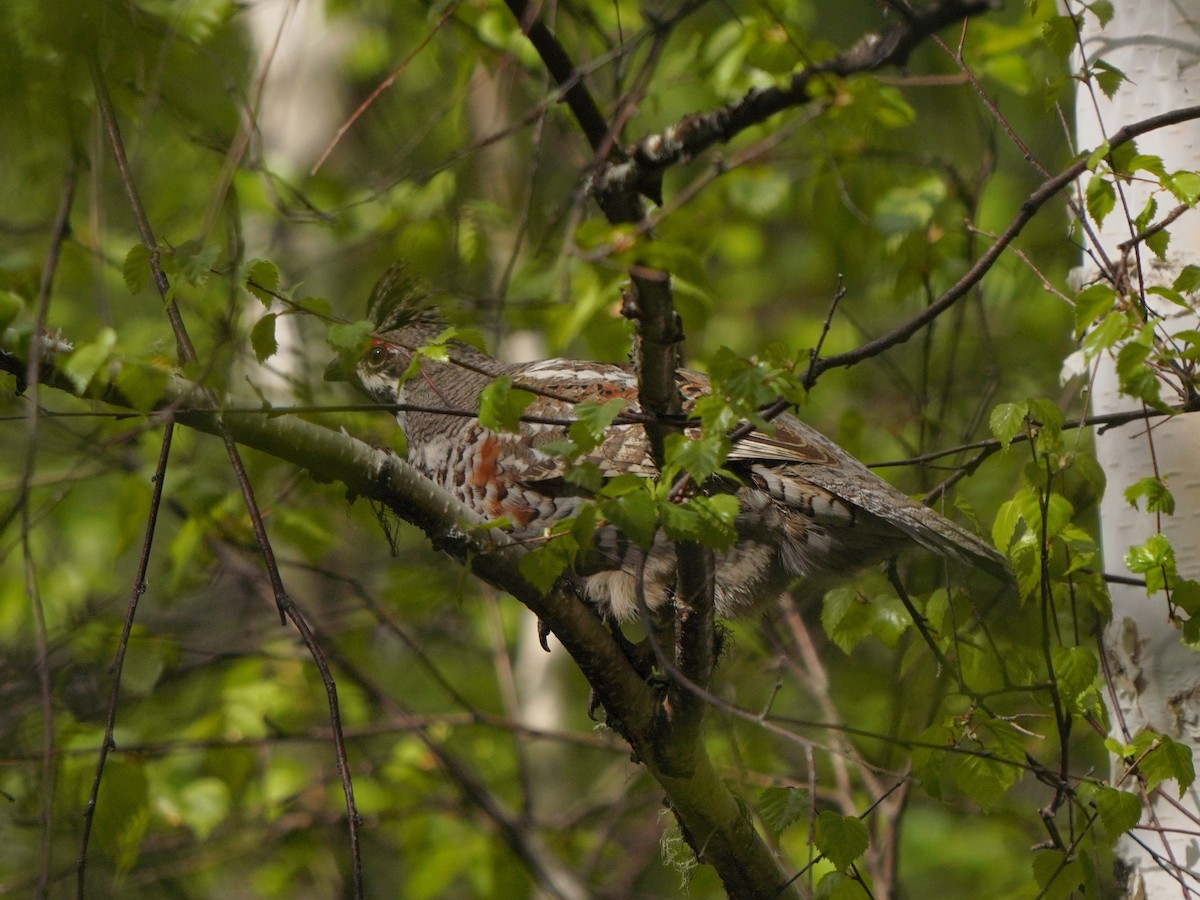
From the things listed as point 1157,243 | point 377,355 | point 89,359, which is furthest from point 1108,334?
point 377,355

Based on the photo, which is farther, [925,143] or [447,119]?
[925,143]

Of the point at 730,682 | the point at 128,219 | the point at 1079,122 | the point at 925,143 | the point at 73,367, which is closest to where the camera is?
the point at 73,367

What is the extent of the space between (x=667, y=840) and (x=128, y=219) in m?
4.82

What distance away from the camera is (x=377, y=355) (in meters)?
4.72

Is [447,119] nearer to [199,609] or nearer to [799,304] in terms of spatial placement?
[199,609]

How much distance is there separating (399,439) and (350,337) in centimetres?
243

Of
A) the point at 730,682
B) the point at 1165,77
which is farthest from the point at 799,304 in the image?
the point at 1165,77

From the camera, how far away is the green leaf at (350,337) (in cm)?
238

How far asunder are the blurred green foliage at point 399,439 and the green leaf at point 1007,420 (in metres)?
0.03

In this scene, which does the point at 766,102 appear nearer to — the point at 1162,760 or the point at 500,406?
the point at 500,406

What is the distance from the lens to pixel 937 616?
123 inches

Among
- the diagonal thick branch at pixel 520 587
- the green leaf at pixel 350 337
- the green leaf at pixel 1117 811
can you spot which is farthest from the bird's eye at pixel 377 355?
the green leaf at pixel 1117 811

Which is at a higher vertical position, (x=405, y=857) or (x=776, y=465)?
(x=776, y=465)

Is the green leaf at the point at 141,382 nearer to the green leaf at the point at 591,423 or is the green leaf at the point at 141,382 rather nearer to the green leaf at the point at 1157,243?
the green leaf at the point at 591,423
